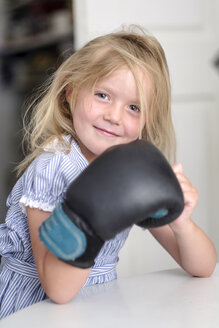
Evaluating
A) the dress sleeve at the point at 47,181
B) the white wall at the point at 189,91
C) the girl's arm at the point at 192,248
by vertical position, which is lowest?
the white wall at the point at 189,91

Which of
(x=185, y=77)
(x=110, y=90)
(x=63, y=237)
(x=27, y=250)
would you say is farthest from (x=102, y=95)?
(x=185, y=77)

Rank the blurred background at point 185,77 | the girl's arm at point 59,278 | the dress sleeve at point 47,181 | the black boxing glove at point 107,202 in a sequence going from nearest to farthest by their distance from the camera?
the black boxing glove at point 107,202, the girl's arm at point 59,278, the dress sleeve at point 47,181, the blurred background at point 185,77

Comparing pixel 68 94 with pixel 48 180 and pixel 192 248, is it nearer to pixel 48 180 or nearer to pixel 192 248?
pixel 48 180

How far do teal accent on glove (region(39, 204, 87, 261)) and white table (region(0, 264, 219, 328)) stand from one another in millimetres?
101

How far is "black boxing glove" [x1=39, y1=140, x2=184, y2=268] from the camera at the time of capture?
0.73 m

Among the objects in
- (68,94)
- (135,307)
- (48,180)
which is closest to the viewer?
(135,307)

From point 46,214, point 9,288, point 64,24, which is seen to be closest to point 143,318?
point 46,214

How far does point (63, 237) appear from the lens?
0.74m

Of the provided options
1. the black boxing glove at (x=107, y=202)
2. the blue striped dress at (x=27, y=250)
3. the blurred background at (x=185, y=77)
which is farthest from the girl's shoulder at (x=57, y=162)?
the blurred background at (x=185, y=77)

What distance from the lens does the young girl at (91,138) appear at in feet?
3.36

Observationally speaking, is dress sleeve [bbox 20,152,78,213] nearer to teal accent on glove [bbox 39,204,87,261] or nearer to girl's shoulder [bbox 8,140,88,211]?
girl's shoulder [bbox 8,140,88,211]

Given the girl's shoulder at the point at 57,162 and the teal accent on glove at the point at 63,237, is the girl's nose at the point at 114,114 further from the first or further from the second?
the teal accent on glove at the point at 63,237

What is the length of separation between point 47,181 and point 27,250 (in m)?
0.17

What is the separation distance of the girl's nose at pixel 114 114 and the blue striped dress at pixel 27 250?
94mm
